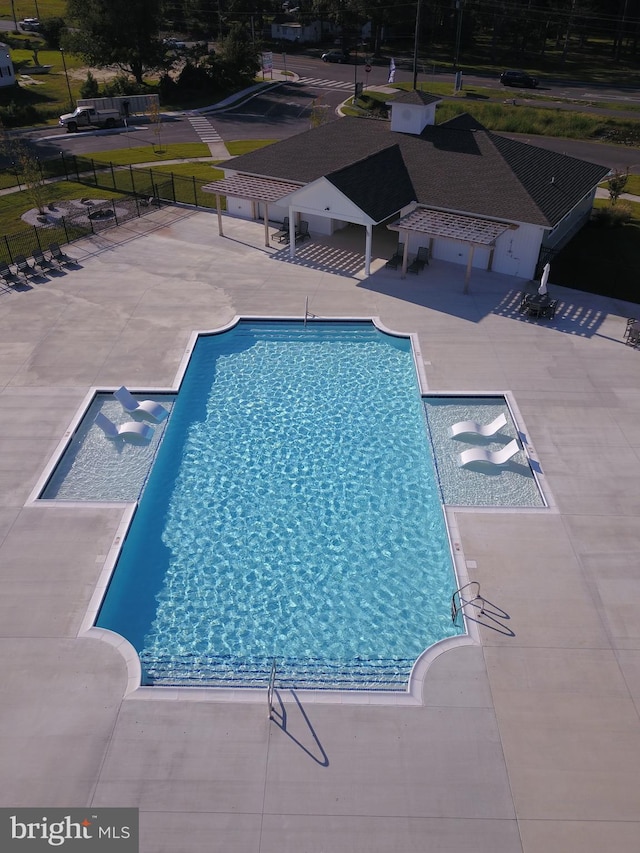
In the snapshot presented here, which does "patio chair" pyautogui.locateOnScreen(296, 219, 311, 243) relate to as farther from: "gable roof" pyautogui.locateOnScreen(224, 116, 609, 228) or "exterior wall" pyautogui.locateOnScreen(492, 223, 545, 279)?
"exterior wall" pyautogui.locateOnScreen(492, 223, 545, 279)

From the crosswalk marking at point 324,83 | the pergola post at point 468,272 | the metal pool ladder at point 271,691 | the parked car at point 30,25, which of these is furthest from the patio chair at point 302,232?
the parked car at point 30,25

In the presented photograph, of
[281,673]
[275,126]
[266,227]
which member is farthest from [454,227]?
[275,126]

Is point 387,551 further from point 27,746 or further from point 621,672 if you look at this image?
point 27,746

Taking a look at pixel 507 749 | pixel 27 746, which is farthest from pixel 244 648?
pixel 507 749

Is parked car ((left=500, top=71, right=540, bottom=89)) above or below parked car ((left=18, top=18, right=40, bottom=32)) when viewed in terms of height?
below

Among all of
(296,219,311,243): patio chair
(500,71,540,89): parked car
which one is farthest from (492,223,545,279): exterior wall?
(500,71,540,89): parked car

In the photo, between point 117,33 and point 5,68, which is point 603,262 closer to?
point 117,33

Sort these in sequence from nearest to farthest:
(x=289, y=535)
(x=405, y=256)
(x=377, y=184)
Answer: (x=289, y=535), (x=405, y=256), (x=377, y=184)
